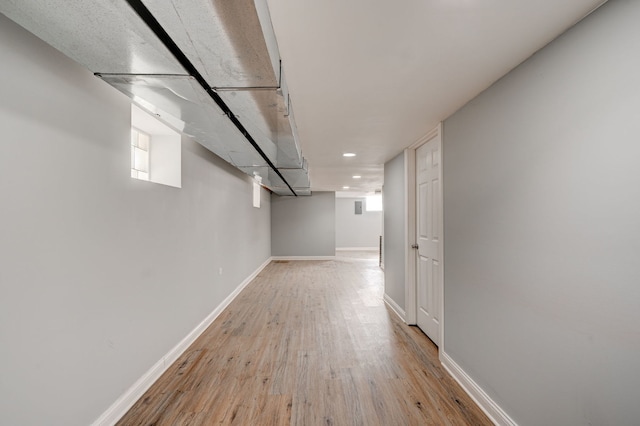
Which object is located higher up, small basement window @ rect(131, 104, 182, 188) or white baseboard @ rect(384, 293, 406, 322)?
small basement window @ rect(131, 104, 182, 188)

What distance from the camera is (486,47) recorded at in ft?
5.06

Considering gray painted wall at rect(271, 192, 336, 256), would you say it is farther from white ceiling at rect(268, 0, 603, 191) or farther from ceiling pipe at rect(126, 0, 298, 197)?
ceiling pipe at rect(126, 0, 298, 197)

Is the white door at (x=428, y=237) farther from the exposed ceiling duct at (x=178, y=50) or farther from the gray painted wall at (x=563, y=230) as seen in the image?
the exposed ceiling duct at (x=178, y=50)

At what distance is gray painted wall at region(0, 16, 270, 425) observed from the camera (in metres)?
1.27

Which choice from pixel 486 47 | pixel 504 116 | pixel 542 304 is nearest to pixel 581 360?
pixel 542 304

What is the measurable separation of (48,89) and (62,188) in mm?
485

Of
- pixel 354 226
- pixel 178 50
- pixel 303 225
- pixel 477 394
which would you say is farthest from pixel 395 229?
pixel 354 226

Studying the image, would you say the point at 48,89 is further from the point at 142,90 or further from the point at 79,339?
the point at 79,339

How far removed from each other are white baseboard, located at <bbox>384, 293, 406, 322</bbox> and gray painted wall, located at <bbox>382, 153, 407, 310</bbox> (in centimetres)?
4

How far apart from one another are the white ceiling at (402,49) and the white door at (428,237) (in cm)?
71

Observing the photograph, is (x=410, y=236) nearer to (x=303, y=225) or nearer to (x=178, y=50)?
(x=178, y=50)

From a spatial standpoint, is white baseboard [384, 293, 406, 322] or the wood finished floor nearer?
the wood finished floor

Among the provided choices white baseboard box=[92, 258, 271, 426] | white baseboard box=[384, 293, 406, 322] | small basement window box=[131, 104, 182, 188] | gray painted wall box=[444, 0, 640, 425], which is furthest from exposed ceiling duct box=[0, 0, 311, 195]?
white baseboard box=[384, 293, 406, 322]

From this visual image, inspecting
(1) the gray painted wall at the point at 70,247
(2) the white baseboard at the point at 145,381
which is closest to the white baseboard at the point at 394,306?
(2) the white baseboard at the point at 145,381
